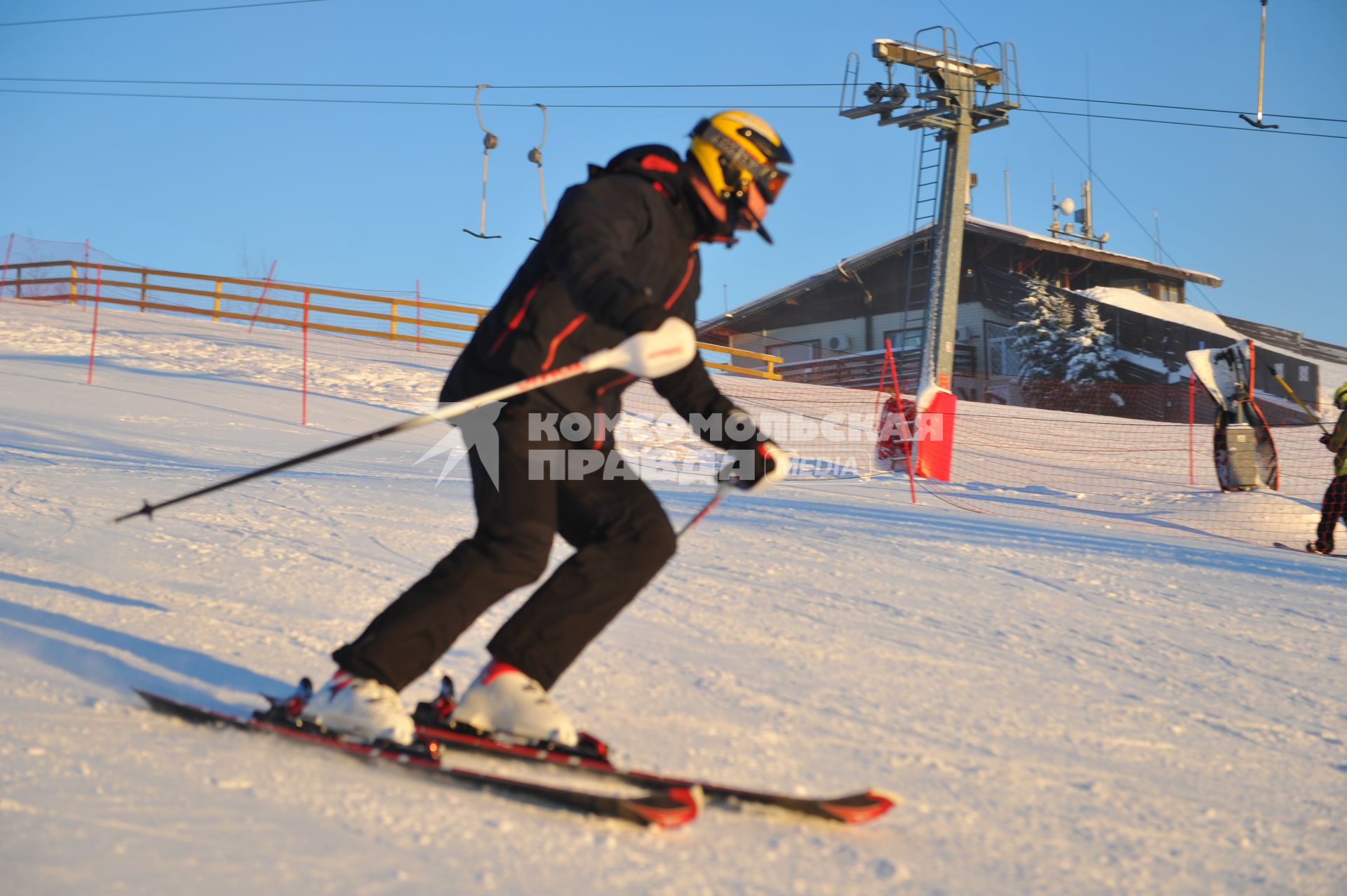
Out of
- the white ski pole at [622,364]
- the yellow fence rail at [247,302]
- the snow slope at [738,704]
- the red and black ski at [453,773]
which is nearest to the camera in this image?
the snow slope at [738,704]

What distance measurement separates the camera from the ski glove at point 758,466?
8.91 ft

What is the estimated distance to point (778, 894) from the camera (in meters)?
1.82

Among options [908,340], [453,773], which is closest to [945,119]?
[908,340]

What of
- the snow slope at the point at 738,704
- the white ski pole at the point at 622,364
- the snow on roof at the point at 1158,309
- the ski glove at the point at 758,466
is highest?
the snow on roof at the point at 1158,309

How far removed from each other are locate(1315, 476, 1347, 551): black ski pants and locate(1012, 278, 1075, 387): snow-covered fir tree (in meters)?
18.3

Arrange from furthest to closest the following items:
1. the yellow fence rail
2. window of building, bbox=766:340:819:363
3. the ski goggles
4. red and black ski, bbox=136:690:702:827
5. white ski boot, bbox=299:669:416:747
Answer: window of building, bbox=766:340:819:363 < the yellow fence rail < the ski goggles < white ski boot, bbox=299:669:416:747 < red and black ski, bbox=136:690:702:827

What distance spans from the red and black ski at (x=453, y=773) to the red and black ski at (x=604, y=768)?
0.26 ft

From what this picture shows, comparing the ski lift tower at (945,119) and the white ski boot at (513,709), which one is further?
the ski lift tower at (945,119)

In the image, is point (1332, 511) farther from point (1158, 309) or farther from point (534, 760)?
point (1158, 309)

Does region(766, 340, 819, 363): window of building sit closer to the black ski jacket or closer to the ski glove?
the ski glove

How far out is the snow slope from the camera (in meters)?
1.92

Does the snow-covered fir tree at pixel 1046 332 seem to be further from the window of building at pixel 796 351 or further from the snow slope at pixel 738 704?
the snow slope at pixel 738 704

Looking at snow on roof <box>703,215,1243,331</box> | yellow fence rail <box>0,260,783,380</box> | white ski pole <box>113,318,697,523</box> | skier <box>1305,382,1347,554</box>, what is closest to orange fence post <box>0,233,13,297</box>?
yellow fence rail <box>0,260,783,380</box>

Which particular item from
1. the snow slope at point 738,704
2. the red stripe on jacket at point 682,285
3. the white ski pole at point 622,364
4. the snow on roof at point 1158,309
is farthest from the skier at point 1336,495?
the snow on roof at point 1158,309
